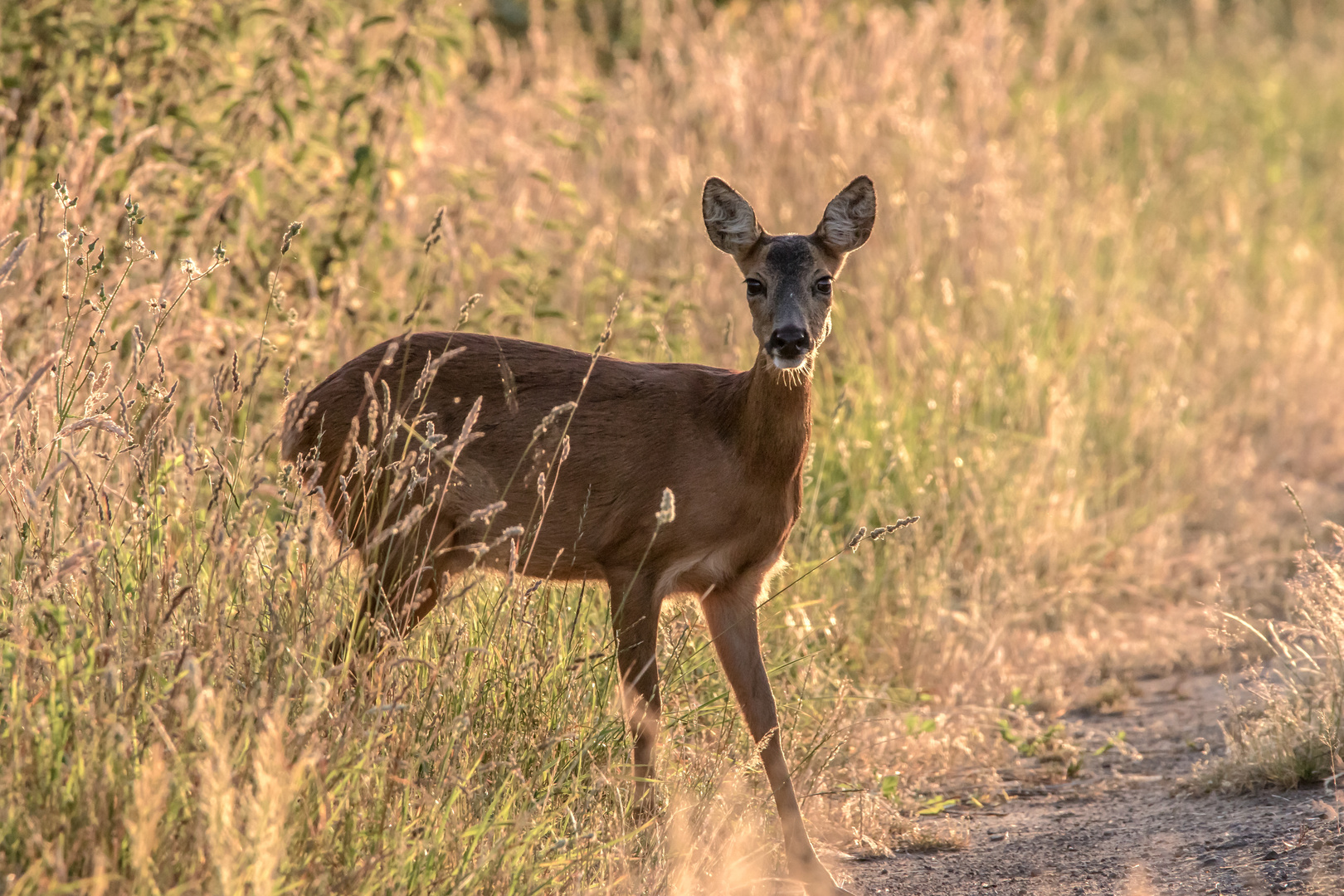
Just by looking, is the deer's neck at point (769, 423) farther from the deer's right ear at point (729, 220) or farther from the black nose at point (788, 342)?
the deer's right ear at point (729, 220)

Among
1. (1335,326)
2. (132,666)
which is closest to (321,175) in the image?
(132,666)

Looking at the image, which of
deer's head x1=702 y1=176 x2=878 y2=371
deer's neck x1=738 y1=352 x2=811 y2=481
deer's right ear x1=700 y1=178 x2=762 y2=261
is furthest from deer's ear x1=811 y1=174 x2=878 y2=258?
deer's neck x1=738 y1=352 x2=811 y2=481

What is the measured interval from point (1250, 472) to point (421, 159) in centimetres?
476

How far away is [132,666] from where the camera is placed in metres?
3.08

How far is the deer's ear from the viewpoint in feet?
16.1

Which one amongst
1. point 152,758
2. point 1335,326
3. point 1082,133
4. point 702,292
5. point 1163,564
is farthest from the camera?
point 1082,133

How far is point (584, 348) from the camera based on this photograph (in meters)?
6.86

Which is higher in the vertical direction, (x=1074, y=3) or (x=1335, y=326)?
(x=1074, y=3)

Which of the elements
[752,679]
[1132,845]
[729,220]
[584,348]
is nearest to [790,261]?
[729,220]

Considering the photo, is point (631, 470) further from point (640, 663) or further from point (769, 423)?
point (640, 663)

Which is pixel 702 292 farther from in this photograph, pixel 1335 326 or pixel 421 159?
pixel 1335 326

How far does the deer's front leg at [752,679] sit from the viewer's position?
14.4ft

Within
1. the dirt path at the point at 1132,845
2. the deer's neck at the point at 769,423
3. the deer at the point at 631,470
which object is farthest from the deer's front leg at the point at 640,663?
the dirt path at the point at 1132,845

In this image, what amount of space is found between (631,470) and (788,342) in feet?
2.14
